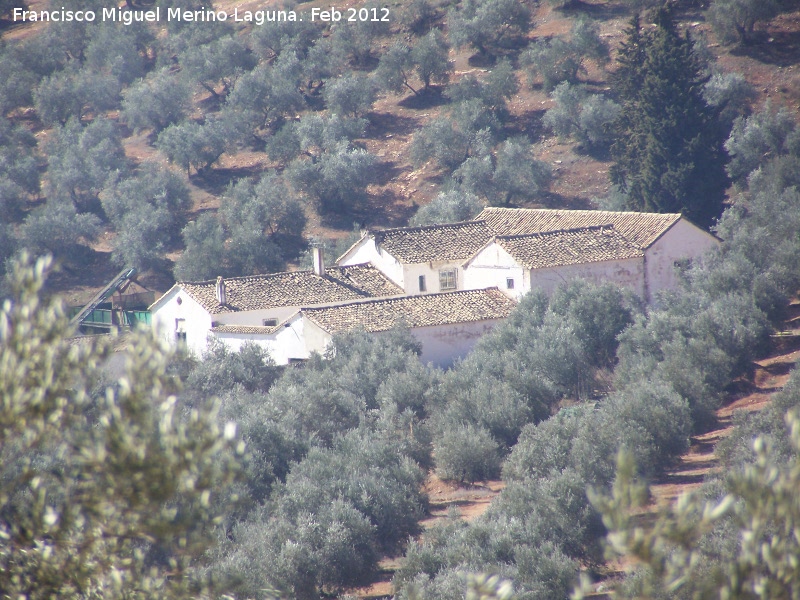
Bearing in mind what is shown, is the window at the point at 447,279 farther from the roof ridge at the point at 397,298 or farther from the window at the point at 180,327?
the window at the point at 180,327

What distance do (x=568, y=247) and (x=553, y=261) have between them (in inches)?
60.0

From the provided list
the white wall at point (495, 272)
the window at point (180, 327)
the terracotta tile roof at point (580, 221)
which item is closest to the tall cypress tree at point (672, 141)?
the terracotta tile roof at point (580, 221)

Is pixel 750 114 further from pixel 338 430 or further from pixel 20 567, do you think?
pixel 20 567

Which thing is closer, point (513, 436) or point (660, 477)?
point (660, 477)

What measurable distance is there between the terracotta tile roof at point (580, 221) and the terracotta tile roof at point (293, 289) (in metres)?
6.10

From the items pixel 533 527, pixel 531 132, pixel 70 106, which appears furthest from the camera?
pixel 70 106

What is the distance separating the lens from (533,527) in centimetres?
1354

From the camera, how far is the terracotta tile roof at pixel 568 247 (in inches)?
1202

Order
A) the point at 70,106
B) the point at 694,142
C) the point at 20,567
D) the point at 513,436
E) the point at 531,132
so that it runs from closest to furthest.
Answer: the point at 20,567 < the point at 513,436 < the point at 694,142 < the point at 531,132 < the point at 70,106

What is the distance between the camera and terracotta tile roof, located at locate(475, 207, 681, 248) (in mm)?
32219

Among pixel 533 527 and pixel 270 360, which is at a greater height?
pixel 270 360

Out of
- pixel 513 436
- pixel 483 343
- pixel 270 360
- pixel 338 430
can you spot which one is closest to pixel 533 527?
pixel 513 436

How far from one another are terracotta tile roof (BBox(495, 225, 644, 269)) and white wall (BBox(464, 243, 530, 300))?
13.8 inches

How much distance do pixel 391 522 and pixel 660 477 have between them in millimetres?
5531
